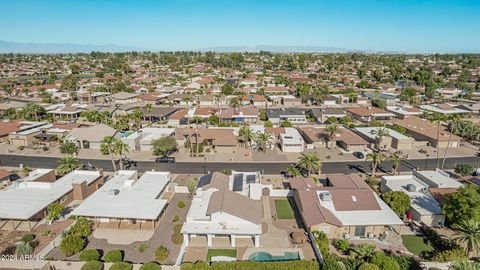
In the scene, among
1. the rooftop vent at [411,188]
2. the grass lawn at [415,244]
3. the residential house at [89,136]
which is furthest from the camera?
the residential house at [89,136]

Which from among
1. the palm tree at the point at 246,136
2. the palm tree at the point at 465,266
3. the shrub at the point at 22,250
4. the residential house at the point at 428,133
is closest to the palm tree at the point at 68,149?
the shrub at the point at 22,250

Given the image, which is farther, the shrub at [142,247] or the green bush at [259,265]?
the shrub at [142,247]

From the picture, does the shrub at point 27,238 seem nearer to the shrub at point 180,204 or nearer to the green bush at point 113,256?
the green bush at point 113,256

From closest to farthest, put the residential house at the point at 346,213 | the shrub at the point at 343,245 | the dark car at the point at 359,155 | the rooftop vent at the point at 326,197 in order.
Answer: the shrub at the point at 343,245 → the residential house at the point at 346,213 → the rooftop vent at the point at 326,197 → the dark car at the point at 359,155

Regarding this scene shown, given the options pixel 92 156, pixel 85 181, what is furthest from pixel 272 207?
pixel 92 156

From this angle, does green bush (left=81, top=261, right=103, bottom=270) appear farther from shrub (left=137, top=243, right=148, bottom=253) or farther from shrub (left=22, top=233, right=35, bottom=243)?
shrub (left=22, top=233, right=35, bottom=243)

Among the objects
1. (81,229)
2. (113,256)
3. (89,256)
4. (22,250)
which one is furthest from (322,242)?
(22,250)

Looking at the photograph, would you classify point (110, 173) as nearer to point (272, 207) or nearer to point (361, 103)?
point (272, 207)
